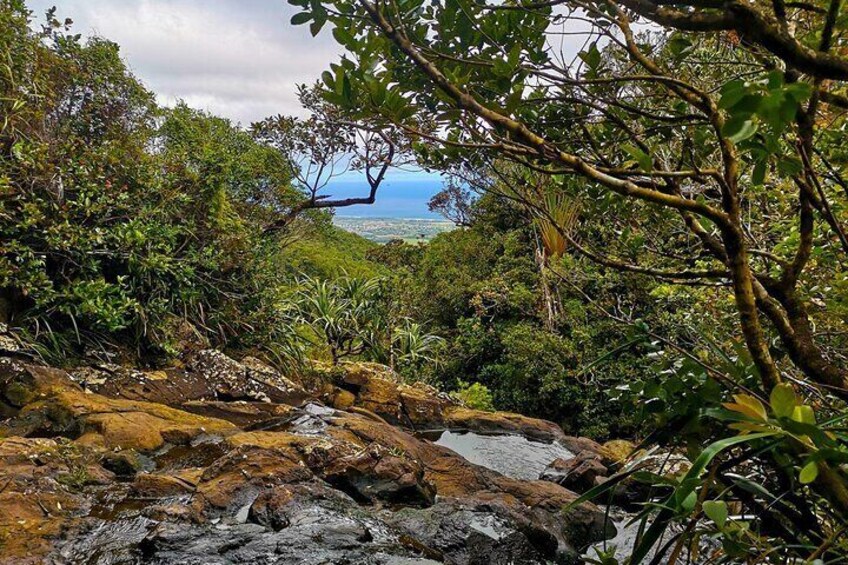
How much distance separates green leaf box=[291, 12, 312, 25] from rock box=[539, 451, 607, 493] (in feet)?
18.2

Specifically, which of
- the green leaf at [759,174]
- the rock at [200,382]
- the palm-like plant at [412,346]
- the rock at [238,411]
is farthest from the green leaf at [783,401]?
the palm-like plant at [412,346]

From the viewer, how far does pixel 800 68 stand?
98 cm

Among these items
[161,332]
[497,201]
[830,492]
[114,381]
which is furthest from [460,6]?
[497,201]

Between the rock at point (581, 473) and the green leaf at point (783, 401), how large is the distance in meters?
5.37

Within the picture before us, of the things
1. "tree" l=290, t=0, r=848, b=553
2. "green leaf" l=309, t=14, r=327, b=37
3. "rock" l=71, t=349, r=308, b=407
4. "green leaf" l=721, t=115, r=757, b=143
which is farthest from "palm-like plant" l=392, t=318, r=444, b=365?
"green leaf" l=721, t=115, r=757, b=143

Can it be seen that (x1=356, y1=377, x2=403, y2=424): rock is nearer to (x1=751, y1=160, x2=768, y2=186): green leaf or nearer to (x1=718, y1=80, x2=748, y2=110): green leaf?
(x1=751, y1=160, x2=768, y2=186): green leaf

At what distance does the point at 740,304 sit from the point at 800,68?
1.83 ft

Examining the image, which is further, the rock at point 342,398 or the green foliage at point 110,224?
the rock at point 342,398

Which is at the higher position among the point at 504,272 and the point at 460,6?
the point at 460,6

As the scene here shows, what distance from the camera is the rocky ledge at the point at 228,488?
3318 mm

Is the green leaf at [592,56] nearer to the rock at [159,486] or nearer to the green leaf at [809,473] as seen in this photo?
the green leaf at [809,473]

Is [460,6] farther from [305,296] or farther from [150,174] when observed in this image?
[305,296]

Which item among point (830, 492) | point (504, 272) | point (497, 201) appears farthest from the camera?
point (497, 201)

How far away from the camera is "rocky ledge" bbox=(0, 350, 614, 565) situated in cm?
332
